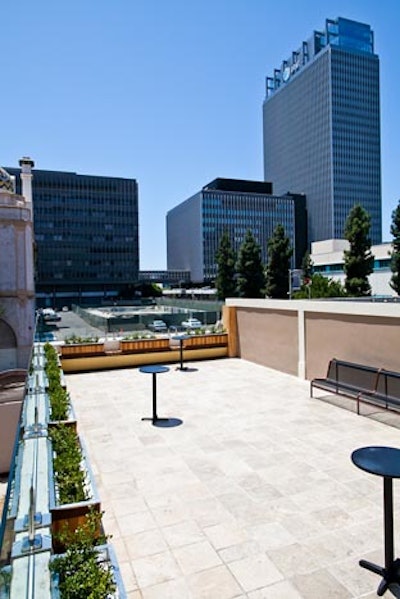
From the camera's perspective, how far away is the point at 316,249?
64688 mm

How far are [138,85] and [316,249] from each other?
171ft

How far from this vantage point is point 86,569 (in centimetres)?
246

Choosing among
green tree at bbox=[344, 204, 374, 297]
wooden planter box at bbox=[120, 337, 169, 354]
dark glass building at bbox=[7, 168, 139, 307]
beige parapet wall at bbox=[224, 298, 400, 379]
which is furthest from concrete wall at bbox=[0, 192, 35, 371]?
dark glass building at bbox=[7, 168, 139, 307]

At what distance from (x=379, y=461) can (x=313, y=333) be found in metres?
7.41

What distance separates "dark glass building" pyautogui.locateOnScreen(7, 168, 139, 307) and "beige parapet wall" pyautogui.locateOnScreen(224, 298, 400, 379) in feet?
273

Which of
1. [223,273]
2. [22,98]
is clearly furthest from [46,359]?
[223,273]

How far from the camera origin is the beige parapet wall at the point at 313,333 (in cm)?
861

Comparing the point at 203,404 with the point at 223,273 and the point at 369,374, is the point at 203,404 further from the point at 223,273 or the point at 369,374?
the point at 223,273

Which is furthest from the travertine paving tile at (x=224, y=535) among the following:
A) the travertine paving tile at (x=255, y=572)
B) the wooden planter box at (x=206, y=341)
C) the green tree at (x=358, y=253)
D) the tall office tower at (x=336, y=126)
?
the tall office tower at (x=336, y=126)

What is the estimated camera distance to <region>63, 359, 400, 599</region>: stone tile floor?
142 inches

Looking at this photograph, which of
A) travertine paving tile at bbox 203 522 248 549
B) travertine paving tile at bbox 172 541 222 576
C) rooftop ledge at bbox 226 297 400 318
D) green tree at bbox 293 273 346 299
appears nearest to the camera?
travertine paving tile at bbox 172 541 222 576

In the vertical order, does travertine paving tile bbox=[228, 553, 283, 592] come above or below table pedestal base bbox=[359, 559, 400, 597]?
below

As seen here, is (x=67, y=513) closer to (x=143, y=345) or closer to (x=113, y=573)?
(x=113, y=573)

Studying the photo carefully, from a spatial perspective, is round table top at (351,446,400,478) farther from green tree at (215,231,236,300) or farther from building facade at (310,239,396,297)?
green tree at (215,231,236,300)
